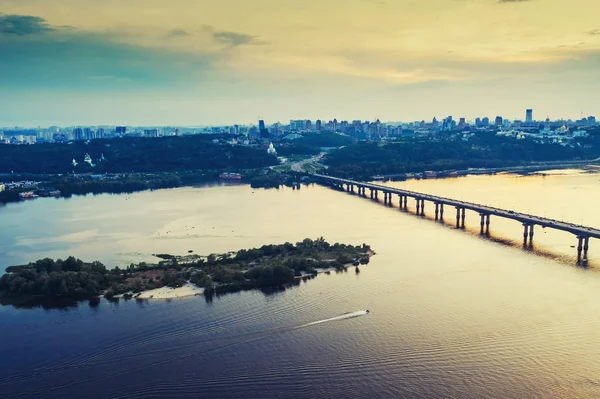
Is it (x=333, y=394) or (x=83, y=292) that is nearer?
(x=333, y=394)

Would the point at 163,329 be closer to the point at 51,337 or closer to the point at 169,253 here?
the point at 51,337

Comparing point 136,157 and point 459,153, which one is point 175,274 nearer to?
point 136,157

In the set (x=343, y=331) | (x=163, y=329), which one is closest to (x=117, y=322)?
(x=163, y=329)

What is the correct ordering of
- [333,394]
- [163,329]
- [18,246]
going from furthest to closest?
[18,246], [163,329], [333,394]

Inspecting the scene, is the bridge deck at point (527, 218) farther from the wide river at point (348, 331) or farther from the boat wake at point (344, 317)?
the boat wake at point (344, 317)

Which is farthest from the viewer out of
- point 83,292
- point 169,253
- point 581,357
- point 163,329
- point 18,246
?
point 18,246

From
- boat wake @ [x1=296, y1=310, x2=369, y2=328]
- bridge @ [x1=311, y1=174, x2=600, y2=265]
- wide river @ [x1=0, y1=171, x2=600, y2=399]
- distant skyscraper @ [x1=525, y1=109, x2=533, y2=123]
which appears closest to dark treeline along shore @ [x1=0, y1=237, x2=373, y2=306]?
wide river @ [x1=0, y1=171, x2=600, y2=399]

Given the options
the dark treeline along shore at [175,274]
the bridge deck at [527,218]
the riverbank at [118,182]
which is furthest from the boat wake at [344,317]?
the riverbank at [118,182]
